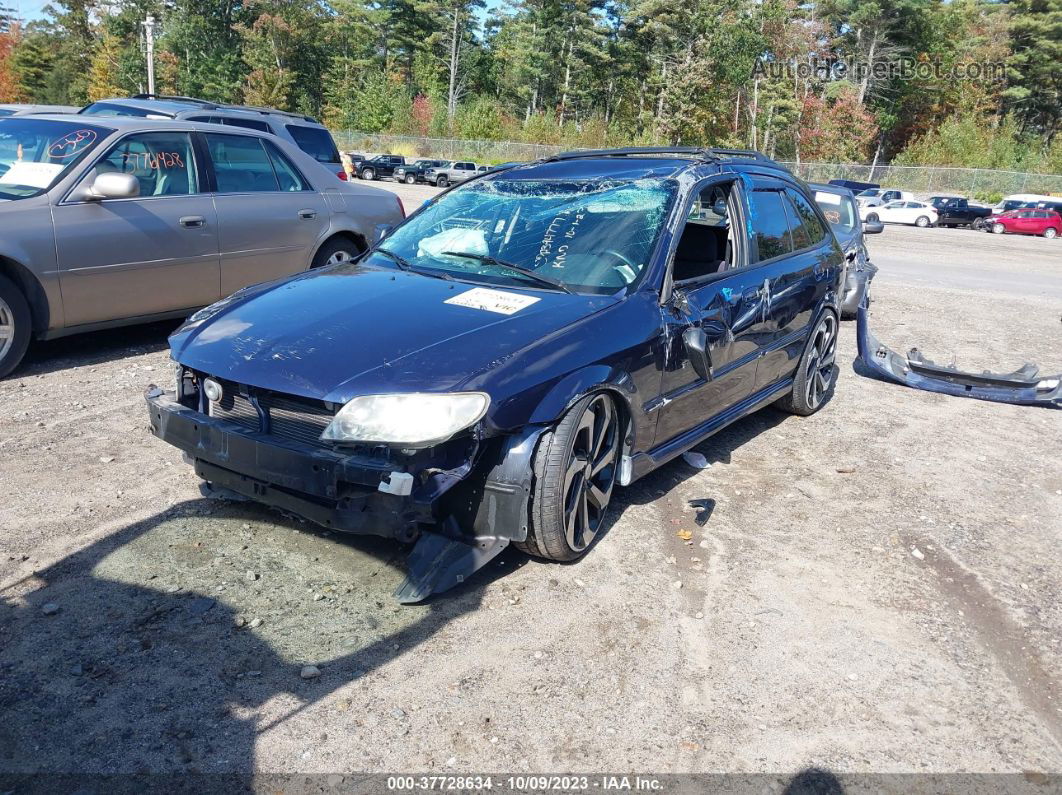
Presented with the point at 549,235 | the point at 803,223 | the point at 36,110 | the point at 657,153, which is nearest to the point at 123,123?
the point at 36,110

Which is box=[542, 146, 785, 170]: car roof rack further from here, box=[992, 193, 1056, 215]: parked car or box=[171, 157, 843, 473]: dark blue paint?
box=[992, 193, 1056, 215]: parked car

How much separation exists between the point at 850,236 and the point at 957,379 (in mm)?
3283

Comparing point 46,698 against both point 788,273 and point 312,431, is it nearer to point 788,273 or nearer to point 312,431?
point 312,431

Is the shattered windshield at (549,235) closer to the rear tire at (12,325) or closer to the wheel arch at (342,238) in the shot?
the rear tire at (12,325)

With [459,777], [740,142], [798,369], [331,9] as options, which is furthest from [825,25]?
[459,777]

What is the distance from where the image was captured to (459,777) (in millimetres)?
2518

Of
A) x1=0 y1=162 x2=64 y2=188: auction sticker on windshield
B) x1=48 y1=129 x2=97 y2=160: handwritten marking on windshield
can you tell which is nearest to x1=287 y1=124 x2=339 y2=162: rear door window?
x1=48 y1=129 x2=97 y2=160: handwritten marking on windshield

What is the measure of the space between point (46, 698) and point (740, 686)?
2.30 m

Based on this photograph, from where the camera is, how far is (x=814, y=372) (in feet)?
20.5

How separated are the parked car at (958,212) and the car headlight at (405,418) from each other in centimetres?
3881

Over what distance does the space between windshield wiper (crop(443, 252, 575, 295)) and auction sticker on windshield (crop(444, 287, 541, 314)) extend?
7.4 inches

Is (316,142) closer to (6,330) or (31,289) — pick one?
(31,289)

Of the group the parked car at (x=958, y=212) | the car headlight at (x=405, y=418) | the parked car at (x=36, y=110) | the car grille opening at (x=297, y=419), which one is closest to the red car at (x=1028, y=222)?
the parked car at (x=958, y=212)

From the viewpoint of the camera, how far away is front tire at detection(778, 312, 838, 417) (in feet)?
19.9
